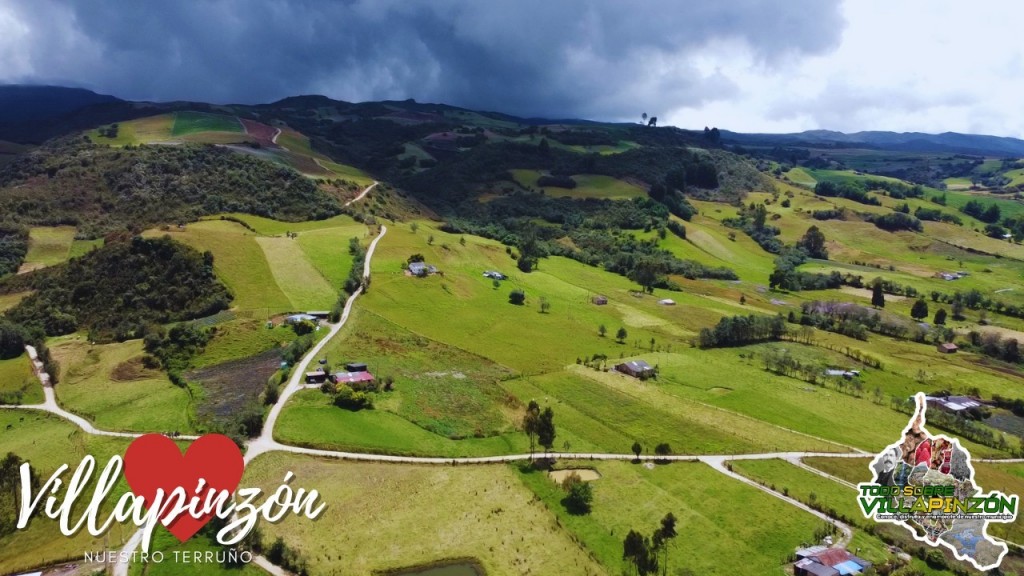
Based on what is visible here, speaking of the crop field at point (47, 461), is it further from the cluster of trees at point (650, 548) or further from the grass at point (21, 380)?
the cluster of trees at point (650, 548)

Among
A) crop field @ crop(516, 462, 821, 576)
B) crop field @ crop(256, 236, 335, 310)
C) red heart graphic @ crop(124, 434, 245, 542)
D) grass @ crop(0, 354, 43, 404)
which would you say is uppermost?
crop field @ crop(256, 236, 335, 310)

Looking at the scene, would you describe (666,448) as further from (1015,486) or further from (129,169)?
(129,169)

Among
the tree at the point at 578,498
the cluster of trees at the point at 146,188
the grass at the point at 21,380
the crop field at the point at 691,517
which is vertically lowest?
the crop field at the point at 691,517

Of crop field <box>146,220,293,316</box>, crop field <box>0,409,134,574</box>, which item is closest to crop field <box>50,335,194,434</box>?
crop field <box>0,409,134,574</box>

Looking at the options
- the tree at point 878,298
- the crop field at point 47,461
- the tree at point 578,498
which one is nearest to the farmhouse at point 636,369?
the tree at point 578,498

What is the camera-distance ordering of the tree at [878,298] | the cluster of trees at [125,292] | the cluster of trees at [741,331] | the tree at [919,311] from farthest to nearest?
the tree at [878,298], the tree at [919,311], the cluster of trees at [741,331], the cluster of trees at [125,292]

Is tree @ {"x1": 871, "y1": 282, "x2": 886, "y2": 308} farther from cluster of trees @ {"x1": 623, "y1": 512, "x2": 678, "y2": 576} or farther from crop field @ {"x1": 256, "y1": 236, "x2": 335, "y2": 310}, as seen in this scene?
crop field @ {"x1": 256, "y1": 236, "x2": 335, "y2": 310}
